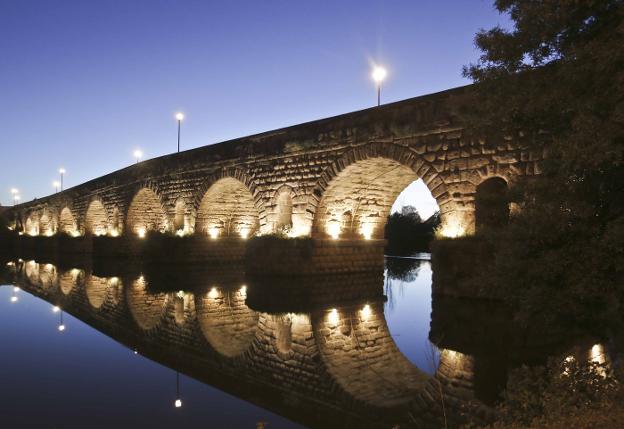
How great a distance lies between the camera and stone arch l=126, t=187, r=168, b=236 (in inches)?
969

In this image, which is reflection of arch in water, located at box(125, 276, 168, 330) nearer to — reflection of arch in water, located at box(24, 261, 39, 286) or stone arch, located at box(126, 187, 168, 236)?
reflection of arch in water, located at box(24, 261, 39, 286)

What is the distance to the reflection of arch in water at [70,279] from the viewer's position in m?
14.8

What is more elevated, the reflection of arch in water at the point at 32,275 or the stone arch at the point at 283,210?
the stone arch at the point at 283,210

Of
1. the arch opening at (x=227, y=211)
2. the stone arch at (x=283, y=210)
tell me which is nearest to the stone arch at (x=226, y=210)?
the arch opening at (x=227, y=211)

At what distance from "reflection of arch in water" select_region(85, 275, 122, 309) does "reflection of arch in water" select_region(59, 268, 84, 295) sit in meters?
0.31

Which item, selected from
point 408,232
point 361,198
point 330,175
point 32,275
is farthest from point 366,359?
point 408,232

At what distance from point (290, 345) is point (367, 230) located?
31.1 feet

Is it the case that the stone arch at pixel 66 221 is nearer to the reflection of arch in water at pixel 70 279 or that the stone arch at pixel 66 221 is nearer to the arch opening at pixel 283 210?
the reflection of arch in water at pixel 70 279

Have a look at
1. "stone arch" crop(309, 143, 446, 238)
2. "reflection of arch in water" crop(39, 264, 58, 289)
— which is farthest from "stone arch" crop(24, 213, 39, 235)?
"stone arch" crop(309, 143, 446, 238)

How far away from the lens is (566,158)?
459 centimetres

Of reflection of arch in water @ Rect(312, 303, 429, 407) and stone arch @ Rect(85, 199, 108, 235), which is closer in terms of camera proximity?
reflection of arch in water @ Rect(312, 303, 429, 407)

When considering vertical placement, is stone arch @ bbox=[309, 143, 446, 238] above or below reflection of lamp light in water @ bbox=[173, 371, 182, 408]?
above

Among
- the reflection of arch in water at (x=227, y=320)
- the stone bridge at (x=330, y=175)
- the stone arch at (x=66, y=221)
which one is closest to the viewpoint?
the reflection of arch in water at (x=227, y=320)

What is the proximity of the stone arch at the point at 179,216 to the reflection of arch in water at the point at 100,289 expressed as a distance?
176 inches
